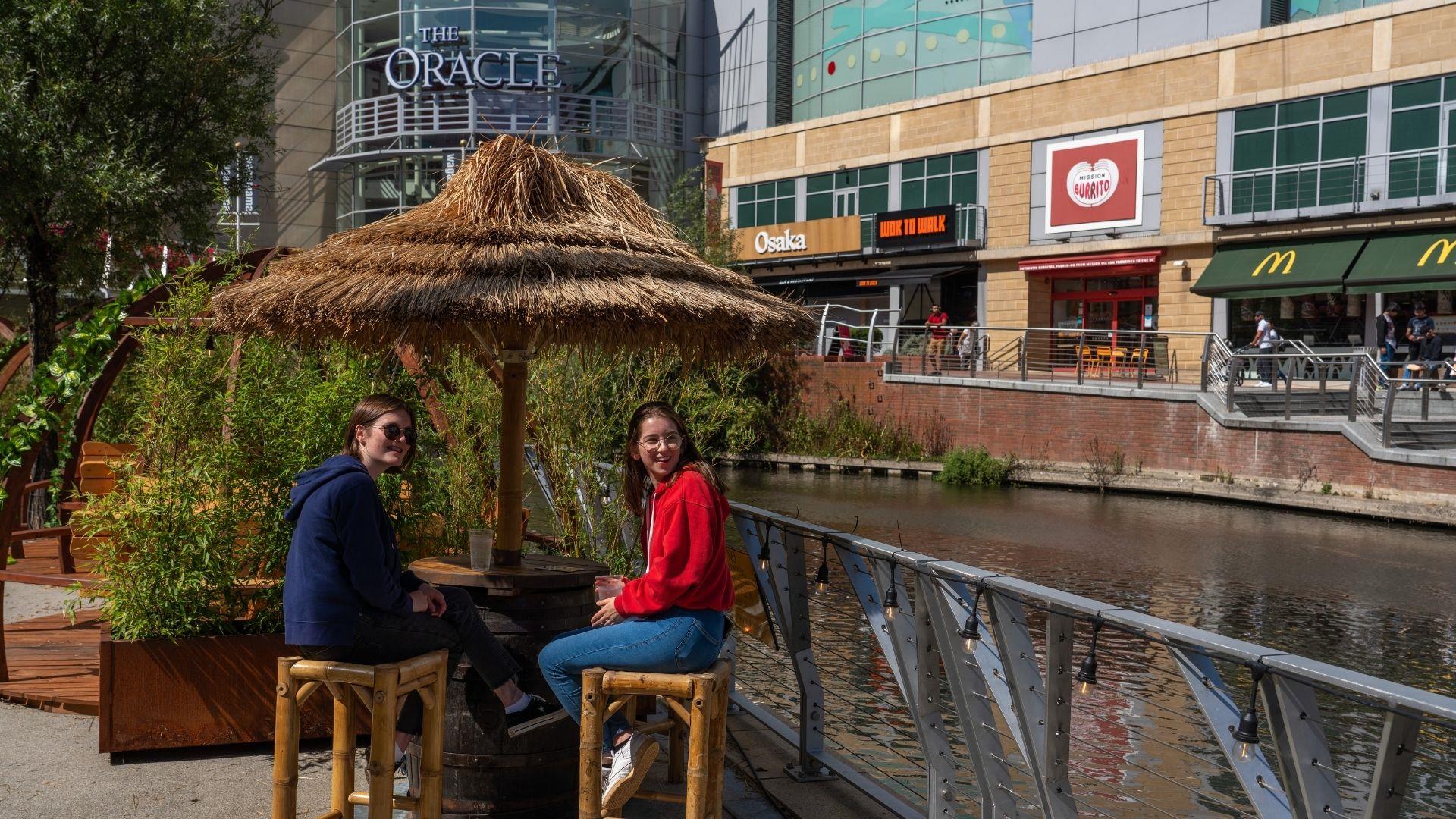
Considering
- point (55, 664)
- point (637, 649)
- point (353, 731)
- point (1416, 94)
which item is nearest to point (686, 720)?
point (637, 649)

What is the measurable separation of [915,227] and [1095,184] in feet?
19.3

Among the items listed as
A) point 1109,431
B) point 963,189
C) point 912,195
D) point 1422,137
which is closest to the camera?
point 1109,431

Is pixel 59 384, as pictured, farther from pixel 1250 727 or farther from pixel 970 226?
pixel 970 226

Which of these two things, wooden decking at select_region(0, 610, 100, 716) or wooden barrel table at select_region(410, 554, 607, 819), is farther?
wooden decking at select_region(0, 610, 100, 716)

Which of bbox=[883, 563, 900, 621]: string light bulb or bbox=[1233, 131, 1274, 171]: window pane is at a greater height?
bbox=[1233, 131, 1274, 171]: window pane

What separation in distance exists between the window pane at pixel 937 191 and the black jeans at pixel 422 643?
35.2 metres

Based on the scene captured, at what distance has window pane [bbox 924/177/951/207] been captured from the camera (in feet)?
125

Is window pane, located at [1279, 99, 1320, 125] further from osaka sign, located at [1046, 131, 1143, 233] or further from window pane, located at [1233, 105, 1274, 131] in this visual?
osaka sign, located at [1046, 131, 1143, 233]

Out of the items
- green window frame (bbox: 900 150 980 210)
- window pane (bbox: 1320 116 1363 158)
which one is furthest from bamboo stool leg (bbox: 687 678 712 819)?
green window frame (bbox: 900 150 980 210)

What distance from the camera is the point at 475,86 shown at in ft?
129

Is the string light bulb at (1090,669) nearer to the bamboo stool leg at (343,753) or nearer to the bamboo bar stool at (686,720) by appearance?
the bamboo bar stool at (686,720)

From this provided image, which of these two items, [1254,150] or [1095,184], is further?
[1095,184]

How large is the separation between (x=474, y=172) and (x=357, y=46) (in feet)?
131

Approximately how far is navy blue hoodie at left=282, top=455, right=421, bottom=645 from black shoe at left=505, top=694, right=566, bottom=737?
0.60 meters
